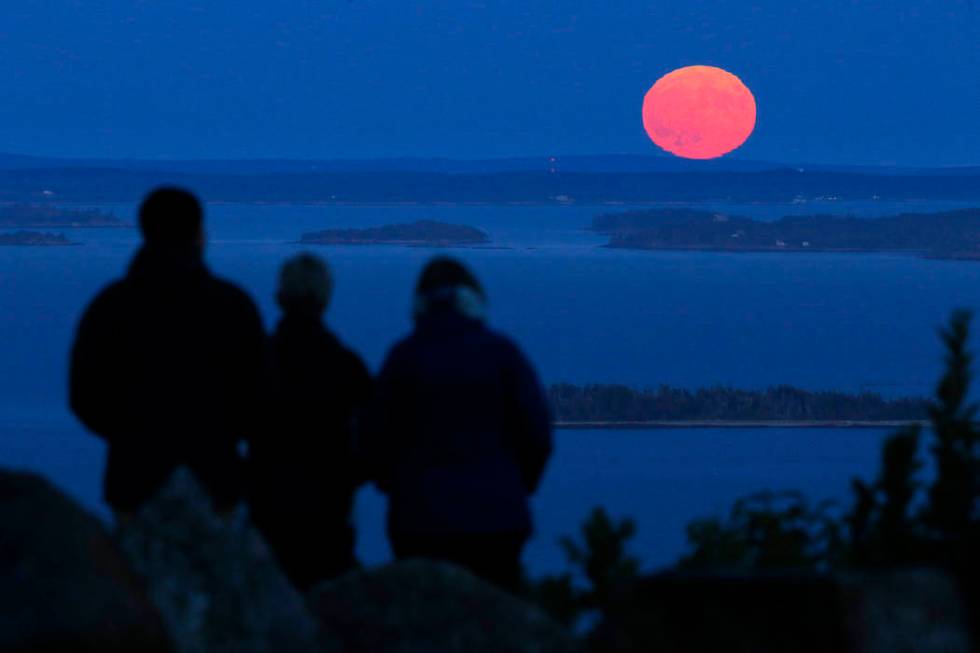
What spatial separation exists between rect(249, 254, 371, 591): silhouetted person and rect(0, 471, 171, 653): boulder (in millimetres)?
1394

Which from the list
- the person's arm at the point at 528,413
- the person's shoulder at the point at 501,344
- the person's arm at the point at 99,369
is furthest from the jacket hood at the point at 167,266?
the person's arm at the point at 528,413

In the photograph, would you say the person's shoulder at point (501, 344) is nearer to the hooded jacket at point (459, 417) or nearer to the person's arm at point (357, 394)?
the hooded jacket at point (459, 417)

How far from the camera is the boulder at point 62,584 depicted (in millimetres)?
4672

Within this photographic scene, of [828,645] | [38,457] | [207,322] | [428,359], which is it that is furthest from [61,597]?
[38,457]

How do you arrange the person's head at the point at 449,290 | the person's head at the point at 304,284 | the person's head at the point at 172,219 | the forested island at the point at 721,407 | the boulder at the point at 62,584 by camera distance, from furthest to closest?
the forested island at the point at 721,407, the person's head at the point at 304,284, the person's head at the point at 449,290, the person's head at the point at 172,219, the boulder at the point at 62,584

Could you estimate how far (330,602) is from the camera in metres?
5.94

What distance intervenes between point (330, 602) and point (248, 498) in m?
0.88

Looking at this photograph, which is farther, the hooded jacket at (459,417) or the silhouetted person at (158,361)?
the hooded jacket at (459,417)

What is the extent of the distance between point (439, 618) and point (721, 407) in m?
190

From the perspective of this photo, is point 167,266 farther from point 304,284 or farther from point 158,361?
point 304,284

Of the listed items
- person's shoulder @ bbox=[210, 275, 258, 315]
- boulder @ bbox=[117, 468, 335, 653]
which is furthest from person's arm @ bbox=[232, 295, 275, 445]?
boulder @ bbox=[117, 468, 335, 653]

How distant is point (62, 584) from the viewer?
478 centimetres

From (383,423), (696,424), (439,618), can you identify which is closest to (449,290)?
(383,423)

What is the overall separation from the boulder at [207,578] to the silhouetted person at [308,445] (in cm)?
91
